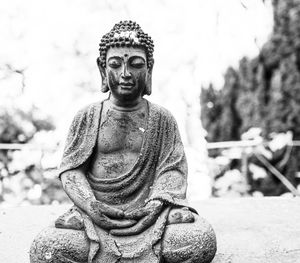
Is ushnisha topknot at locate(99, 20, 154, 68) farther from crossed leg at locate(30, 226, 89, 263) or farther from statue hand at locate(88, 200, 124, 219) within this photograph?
crossed leg at locate(30, 226, 89, 263)

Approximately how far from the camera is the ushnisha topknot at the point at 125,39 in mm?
3634

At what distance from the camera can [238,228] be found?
482 cm

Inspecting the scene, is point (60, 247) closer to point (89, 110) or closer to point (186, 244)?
point (186, 244)

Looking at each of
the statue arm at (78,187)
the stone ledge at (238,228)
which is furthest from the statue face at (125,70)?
the stone ledge at (238,228)

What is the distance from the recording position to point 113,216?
3.55 meters

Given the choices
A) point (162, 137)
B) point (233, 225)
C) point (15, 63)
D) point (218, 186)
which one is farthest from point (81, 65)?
point (162, 137)

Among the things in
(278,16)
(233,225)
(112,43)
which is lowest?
(233,225)

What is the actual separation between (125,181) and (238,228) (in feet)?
4.88

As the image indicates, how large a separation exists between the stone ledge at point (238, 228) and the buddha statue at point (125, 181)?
20.5 inches

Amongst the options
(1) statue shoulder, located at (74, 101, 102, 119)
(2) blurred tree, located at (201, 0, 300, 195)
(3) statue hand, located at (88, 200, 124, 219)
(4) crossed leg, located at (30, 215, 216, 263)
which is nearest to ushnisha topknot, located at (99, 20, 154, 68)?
(1) statue shoulder, located at (74, 101, 102, 119)

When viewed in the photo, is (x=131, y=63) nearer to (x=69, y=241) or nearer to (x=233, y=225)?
(x=69, y=241)

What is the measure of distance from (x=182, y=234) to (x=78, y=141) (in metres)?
0.91

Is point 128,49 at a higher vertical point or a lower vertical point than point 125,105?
higher

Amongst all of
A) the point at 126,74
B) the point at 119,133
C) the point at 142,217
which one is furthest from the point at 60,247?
the point at 126,74
